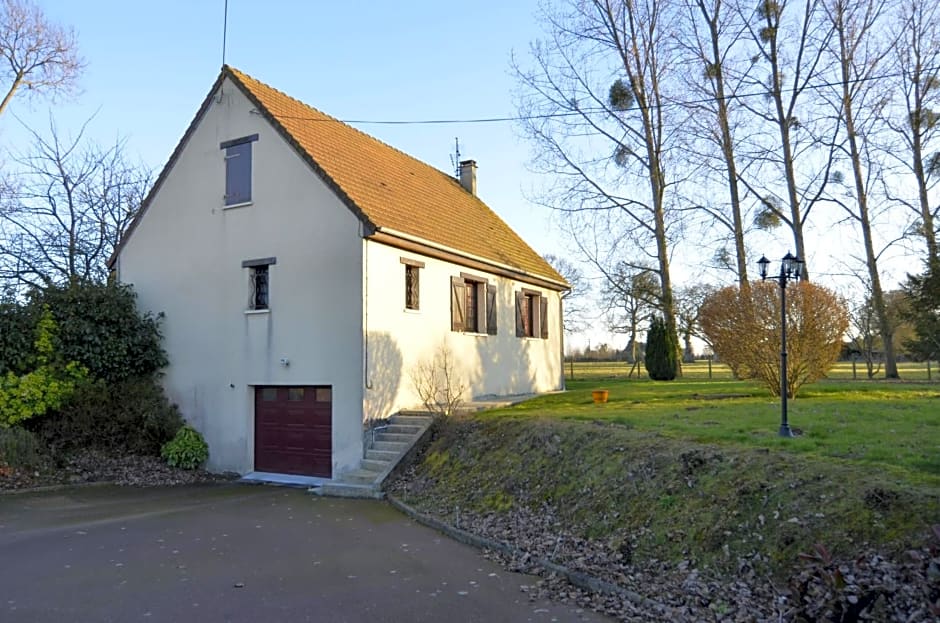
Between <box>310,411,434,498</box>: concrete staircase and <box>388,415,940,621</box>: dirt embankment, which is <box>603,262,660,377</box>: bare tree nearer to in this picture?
<box>310,411,434,498</box>: concrete staircase

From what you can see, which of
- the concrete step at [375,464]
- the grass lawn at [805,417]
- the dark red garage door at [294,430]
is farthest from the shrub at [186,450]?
the grass lawn at [805,417]

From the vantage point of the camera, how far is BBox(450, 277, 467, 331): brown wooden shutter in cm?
1661

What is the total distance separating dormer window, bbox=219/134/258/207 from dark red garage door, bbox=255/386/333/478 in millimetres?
4378

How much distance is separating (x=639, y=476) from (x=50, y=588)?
21.3 ft

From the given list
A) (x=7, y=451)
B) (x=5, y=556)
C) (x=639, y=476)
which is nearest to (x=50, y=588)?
(x=5, y=556)

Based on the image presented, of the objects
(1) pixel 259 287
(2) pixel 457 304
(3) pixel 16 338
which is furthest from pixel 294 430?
(3) pixel 16 338

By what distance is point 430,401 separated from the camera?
48.8 ft

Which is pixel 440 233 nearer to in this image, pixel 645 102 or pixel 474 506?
pixel 474 506

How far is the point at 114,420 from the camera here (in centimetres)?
1512

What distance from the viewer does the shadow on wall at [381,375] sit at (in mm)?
13570

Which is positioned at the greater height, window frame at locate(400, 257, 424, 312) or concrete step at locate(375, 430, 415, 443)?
window frame at locate(400, 257, 424, 312)

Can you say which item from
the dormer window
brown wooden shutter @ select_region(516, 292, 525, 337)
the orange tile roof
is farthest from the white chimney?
the dormer window

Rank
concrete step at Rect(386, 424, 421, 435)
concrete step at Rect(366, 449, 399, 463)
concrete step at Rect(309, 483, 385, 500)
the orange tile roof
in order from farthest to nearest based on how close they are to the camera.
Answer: the orange tile roof → concrete step at Rect(386, 424, 421, 435) → concrete step at Rect(366, 449, 399, 463) → concrete step at Rect(309, 483, 385, 500)

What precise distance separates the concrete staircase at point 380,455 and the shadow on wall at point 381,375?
0.34 metres
